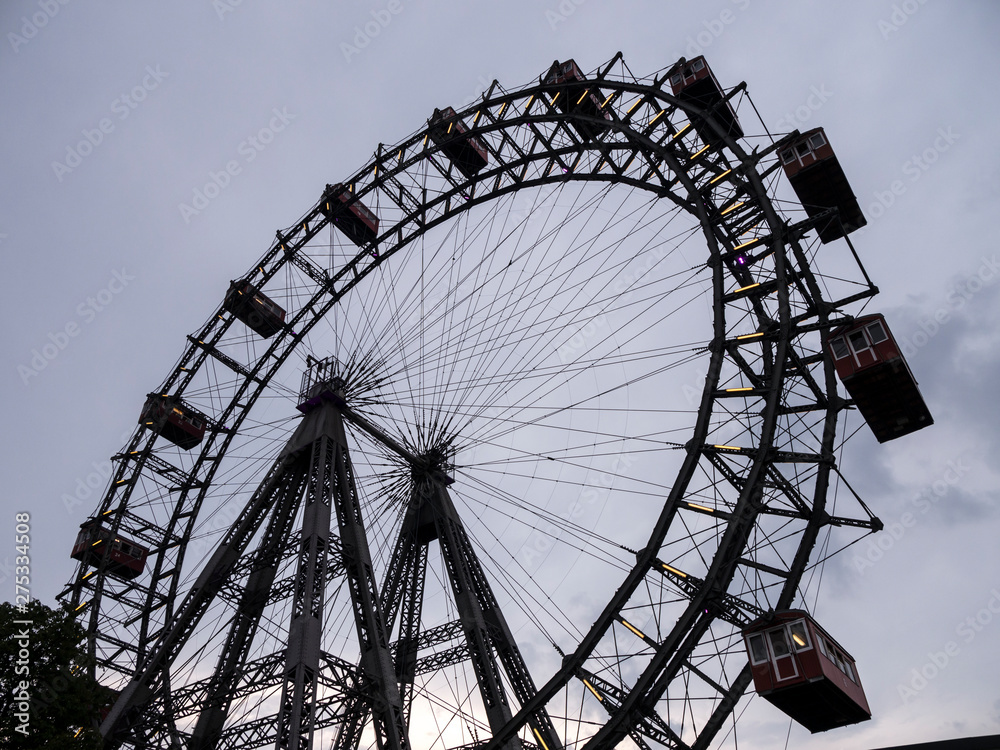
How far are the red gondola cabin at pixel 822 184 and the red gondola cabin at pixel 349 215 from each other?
15451mm

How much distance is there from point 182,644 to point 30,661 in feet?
18.8

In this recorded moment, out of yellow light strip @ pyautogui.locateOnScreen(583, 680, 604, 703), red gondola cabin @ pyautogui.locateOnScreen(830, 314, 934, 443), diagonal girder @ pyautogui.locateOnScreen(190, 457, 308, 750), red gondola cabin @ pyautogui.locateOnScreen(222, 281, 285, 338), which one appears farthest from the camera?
red gondola cabin @ pyautogui.locateOnScreen(222, 281, 285, 338)

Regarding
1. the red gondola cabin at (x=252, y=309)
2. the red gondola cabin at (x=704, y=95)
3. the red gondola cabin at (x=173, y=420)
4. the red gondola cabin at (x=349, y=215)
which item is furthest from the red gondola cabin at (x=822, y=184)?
the red gondola cabin at (x=173, y=420)

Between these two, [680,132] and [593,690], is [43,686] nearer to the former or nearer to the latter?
[593,690]

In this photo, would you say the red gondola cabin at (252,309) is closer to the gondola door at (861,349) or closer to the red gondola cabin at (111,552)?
the red gondola cabin at (111,552)

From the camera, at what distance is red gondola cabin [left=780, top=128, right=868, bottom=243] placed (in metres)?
23.1

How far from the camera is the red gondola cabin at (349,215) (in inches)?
1272

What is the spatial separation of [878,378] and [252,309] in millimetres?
22916

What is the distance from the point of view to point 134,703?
21.7 meters

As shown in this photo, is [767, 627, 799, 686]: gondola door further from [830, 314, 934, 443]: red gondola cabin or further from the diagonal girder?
the diagonal girder

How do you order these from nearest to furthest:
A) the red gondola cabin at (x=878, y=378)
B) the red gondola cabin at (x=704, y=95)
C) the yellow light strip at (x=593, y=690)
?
the yellow light strip at (x=593, y=690), the red gondola cabin at (x=878, y=378), the red gondola cabin at (x=704, y=95)

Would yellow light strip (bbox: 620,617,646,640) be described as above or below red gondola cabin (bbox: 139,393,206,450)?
below

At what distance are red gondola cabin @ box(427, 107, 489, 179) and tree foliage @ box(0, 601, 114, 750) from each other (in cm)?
1934

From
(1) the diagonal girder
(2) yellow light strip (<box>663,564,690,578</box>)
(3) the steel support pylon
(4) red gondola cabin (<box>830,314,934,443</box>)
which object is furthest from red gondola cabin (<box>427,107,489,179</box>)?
(2) yellow light strip (<box>663,564,690,578</box>)
